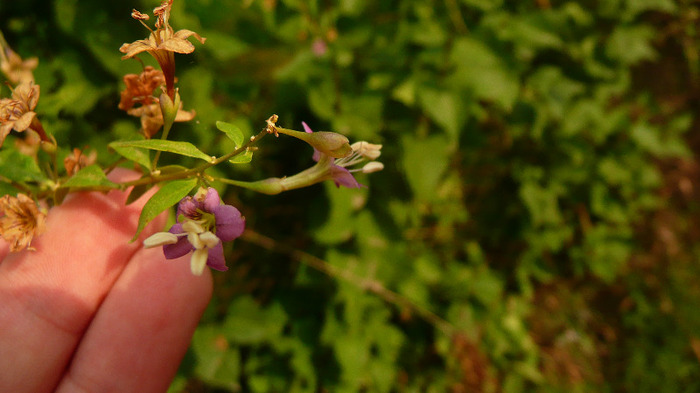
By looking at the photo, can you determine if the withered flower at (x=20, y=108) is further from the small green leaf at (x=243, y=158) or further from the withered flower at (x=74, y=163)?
the small green leaf at (x=243, y=158)

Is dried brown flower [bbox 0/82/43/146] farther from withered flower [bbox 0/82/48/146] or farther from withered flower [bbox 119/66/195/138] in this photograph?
withered flower [bbox 119/66/195/138]

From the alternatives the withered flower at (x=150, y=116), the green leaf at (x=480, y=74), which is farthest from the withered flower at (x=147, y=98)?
the green leaf at (x=480, y=74)

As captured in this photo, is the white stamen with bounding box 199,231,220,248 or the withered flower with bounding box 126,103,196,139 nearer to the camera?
the white stamen with bounding box 199,231,220,248

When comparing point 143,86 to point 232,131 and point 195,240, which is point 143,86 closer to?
point 232,131

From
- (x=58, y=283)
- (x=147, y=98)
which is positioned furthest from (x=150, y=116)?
(x=58, y=283)

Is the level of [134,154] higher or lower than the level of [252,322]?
higher

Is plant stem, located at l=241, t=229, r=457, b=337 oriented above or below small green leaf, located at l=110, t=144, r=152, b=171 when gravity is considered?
below

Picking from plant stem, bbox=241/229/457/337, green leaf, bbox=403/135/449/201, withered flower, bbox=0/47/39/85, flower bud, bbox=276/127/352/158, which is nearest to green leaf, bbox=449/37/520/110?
green leaf, bbox=403/135/449/201
